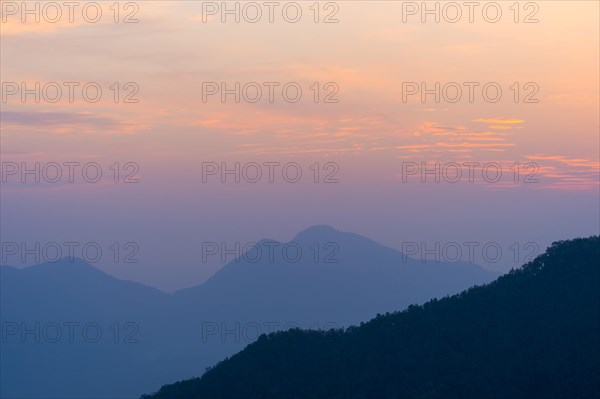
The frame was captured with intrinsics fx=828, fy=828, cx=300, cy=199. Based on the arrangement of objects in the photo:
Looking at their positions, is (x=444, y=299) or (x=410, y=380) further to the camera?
(x=444, y=299)

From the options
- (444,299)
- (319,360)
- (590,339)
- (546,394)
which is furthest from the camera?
(444,299)

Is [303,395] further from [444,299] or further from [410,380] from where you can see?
[444,299]

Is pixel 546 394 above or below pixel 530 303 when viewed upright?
below

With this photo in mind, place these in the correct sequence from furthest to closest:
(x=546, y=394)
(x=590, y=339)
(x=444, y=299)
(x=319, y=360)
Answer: (x=444, y=299)
(x=319, y=360)
(x=590, y=339)
(x=546, y=394)

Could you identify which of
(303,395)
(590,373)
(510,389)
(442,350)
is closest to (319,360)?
(303,395)

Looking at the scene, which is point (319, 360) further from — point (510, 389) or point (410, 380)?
point (510, 389)

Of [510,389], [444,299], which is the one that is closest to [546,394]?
[510,389]
